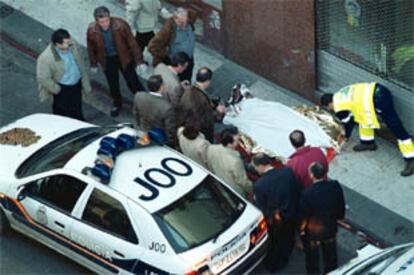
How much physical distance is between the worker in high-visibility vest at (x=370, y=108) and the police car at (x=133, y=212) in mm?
2675

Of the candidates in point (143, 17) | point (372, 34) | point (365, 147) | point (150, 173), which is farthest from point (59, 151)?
point (372, 34)

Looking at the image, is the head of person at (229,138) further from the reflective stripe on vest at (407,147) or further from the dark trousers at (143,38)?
the dark trousers at (143,38)

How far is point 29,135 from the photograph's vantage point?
47.6 feet

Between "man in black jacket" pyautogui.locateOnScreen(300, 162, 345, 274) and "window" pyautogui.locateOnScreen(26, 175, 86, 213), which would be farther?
"window" pyautogui.locateOnScreen(26, 175, 86, 213)

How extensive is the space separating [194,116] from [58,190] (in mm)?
2313

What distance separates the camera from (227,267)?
41.0ft

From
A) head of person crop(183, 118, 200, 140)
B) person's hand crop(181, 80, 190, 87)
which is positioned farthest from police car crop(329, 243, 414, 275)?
person's hand crop(181, 80, 190, 87)

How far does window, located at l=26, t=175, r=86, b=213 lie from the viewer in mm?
13008

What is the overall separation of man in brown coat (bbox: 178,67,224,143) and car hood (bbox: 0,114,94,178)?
133cm

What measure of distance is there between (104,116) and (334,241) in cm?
A: 501

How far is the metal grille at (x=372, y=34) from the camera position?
591 inches

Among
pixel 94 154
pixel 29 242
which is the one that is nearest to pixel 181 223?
pixel 94 154

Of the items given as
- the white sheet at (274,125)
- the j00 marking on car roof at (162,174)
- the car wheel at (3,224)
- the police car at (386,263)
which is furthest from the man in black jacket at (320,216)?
the car wheel at (3,224)

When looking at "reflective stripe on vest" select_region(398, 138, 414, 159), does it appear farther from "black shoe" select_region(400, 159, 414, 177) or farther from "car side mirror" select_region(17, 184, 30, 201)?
"car side mirror" select_region(17, 184, 30, 201)
